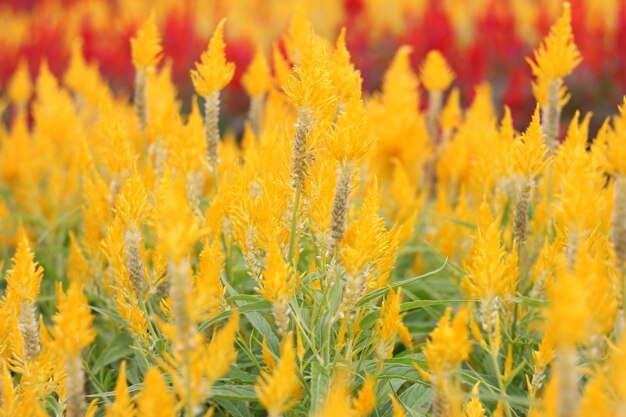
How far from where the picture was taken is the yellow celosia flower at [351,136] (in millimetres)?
1464

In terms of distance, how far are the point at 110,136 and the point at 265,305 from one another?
0.72 m

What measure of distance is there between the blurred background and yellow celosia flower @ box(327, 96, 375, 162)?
9.58 feet

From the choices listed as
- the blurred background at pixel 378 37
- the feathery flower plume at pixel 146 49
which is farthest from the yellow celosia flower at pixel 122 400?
the blurred background at pixel 378 37

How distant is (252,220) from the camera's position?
162cm

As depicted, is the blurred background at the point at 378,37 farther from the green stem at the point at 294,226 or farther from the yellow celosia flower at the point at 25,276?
the yellow celosia flower at the point at 25,276

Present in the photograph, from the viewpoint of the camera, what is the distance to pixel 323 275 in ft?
5.37

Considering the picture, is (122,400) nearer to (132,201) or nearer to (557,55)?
(132,201)

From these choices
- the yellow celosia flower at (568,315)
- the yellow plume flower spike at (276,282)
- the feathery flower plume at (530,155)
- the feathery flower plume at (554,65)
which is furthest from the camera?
the feathery flower plume at (554,65)

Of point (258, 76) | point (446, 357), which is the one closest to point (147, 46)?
point (258, 76)

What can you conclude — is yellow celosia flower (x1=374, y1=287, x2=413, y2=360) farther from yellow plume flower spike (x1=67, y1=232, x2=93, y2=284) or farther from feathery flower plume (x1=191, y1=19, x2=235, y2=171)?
yellow plume flower spike (x1=67, y1=232, x2=93, y2=284)

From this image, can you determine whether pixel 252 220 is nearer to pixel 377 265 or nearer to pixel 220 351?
pixel 377 265

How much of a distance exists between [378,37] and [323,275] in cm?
504

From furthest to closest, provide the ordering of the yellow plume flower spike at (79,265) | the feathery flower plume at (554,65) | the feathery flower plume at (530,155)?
the yellow plume flower spike at (79,265), the feathery flower plume at (554,65), the feathery flower plume at (530,155)

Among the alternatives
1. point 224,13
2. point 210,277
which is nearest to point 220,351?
point 210,277
